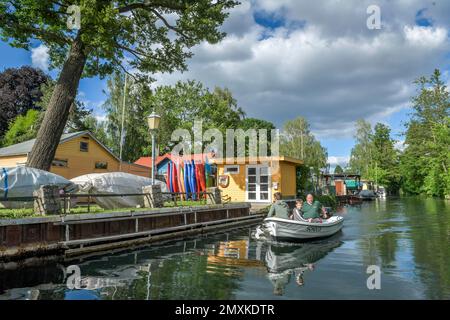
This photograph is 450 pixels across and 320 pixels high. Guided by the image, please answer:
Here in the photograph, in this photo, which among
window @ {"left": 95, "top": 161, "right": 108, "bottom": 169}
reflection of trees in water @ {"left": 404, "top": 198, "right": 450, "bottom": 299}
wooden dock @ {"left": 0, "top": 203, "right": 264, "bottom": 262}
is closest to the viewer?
reflection of trees in water @ {"left": 404, "top": 198, "right": 450, "bottom": 299}

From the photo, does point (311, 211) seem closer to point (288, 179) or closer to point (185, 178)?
point (185, 178)

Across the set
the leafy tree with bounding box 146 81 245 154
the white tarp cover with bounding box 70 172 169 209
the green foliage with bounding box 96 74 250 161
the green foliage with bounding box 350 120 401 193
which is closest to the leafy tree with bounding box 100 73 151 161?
the green foliage with bounding box 96 74 250 161

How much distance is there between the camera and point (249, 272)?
959cm

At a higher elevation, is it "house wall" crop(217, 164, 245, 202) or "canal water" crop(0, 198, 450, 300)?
"house wall" crop(217, 164, 245, 202)

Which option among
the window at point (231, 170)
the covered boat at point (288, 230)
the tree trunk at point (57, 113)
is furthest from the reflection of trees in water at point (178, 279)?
the window at point (231, 170)

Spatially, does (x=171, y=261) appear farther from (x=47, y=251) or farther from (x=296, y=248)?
(x=296, y=248)

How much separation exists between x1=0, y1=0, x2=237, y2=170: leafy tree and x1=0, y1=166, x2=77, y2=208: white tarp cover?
1.41 m

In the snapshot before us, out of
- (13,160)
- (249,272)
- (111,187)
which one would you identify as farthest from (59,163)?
(249,272)

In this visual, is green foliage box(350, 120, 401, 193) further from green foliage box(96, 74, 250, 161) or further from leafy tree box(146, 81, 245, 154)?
leafy tree box(146, 81, 245, 154)

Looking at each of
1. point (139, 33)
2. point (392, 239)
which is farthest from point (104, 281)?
point (139, 33)

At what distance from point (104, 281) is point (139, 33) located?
49.1 feet

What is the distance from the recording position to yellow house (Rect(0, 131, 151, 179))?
88.8 feet

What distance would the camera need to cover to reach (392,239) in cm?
1555

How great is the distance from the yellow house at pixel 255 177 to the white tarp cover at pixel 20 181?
536 inches
